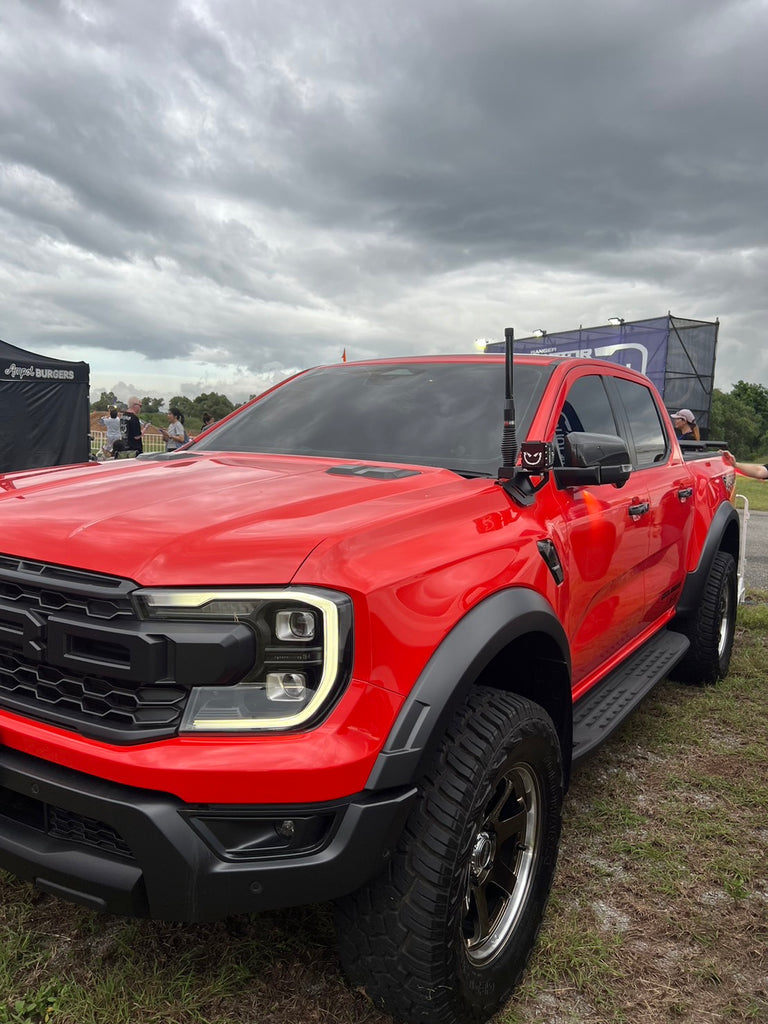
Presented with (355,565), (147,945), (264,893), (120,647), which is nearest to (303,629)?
(355,565)

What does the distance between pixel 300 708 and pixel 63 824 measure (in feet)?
2.04

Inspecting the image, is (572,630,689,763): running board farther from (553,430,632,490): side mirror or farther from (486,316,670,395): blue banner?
(486,316,670,395): blue banner

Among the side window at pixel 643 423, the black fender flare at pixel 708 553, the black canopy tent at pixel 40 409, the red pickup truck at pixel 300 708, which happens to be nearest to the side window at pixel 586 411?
the side window at pixel 643 423

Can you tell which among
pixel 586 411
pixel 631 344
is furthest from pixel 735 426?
pixel 586 411

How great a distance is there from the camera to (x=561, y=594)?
2551 mm

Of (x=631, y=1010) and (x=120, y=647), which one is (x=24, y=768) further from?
(x=631, y=1010)

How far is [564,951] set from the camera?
2.31 metres

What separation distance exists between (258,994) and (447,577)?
1245 mm

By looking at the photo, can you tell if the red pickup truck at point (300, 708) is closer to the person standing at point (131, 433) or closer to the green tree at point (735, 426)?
the person standing at point (131, 433)

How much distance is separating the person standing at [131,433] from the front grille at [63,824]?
41.0ft

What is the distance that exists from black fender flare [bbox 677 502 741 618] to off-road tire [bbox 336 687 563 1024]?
8.12 feet

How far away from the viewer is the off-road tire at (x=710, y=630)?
176 inches

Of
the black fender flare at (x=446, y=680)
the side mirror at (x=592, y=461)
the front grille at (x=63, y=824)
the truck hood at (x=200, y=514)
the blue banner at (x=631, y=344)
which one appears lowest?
the front grille at (x=63, y=824)

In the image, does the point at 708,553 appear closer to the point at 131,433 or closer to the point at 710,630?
the point at 710,630
